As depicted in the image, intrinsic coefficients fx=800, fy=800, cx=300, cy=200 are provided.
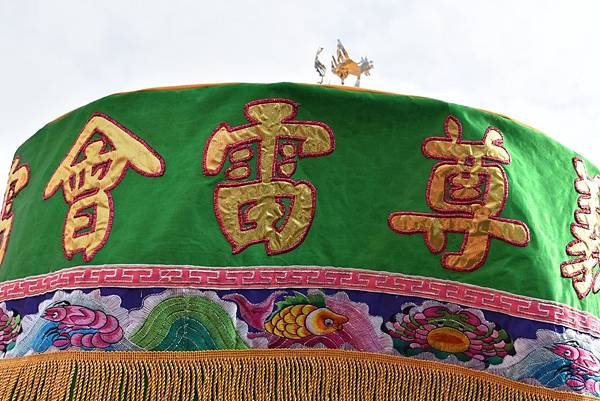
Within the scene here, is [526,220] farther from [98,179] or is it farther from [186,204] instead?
[98,179]

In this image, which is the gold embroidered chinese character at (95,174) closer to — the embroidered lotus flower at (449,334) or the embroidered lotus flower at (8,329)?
the embroidered lotus flower at (8,329)

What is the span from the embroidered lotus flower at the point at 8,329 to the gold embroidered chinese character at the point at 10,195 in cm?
22

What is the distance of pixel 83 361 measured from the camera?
1887 mm

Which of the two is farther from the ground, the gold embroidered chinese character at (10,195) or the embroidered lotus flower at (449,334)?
the gold embroidered chinese character at (10,195)

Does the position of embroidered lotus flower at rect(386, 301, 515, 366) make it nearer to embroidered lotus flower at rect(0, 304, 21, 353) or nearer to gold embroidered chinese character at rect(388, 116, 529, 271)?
gold embroidered chinese character at rect(388, 116, 529, 271)

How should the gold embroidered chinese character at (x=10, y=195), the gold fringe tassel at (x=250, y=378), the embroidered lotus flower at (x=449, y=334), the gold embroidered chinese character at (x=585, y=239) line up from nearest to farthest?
Answer: the gold fringe tassel at (x=250, y=378), the embroidered lotus flower at (x=449, y=334), the gold embroidered chinese character at (x=585, y=239), the gold embroidered chinese character at (x=10, y=195)

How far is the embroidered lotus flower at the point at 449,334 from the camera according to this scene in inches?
77.1

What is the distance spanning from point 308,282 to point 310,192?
9.1 inches

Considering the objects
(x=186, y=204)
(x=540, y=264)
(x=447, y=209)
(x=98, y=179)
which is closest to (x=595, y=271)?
(x=540, y=264)

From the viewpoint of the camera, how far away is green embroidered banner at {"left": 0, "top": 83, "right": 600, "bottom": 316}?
1976mm

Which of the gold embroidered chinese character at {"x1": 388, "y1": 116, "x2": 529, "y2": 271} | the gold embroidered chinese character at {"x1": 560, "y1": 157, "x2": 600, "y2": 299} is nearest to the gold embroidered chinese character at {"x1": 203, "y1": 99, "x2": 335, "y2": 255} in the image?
the gold embroidered chinese character at {"x1": 388, "y1": 116, "x2": 529, "y2": 271}

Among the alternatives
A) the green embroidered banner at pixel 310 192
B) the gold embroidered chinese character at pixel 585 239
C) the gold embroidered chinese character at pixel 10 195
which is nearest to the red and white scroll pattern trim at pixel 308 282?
the green embroidered banner at pixel 310 192

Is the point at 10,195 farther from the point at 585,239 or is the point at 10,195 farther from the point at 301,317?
the point at 585,239

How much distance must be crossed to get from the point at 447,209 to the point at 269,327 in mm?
535
